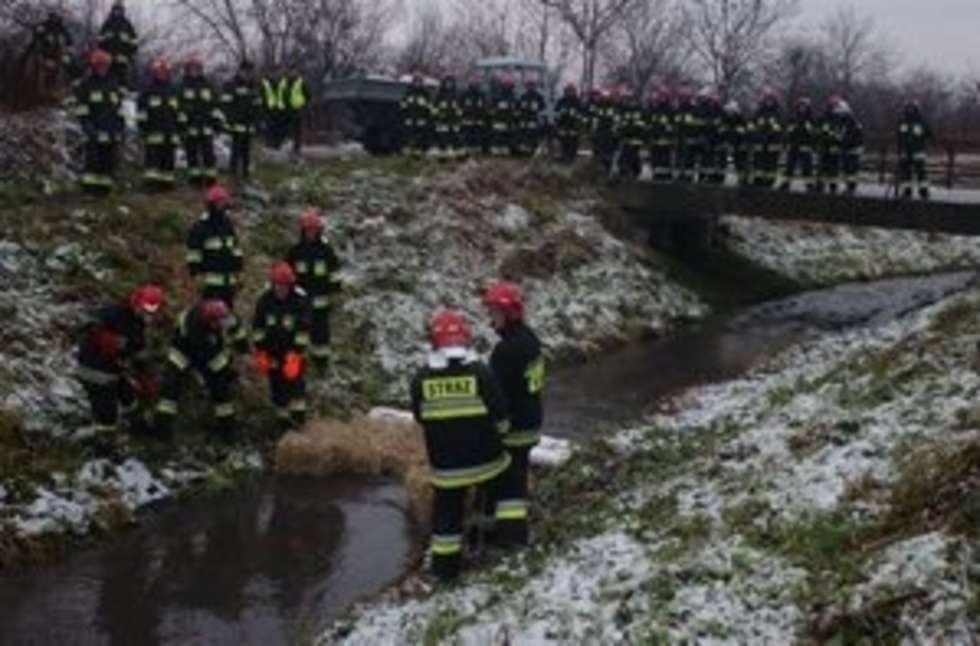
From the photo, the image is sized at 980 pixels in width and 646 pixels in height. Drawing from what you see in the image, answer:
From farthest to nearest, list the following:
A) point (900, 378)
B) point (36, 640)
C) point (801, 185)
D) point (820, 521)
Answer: point (801, 185), point (900, 378), point (36, 640), point (820, 521)

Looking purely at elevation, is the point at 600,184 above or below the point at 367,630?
above

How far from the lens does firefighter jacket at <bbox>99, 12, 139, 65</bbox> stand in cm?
2011

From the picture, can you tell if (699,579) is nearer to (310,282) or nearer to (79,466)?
(79,466)

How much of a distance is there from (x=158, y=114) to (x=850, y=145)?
1298cm

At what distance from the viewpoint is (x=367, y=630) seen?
8.73 m

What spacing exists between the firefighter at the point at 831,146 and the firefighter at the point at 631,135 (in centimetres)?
386

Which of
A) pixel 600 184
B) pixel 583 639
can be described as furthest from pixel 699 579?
pixel 600 184

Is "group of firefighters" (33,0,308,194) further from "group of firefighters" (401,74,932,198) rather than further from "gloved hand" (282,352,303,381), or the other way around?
"group of firefighters" (401,74,932,198)

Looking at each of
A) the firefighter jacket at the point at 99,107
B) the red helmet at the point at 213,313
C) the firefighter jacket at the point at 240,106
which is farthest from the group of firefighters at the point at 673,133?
the red helmet at the point at 213,313

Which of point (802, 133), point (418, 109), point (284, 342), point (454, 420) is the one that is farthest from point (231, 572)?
point (418, 109)

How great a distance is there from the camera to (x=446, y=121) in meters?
27.2

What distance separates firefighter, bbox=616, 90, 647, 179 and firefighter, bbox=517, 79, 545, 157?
191 cm

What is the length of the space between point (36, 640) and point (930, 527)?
20.1ft

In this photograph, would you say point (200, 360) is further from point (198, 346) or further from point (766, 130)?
point (766, 130)
